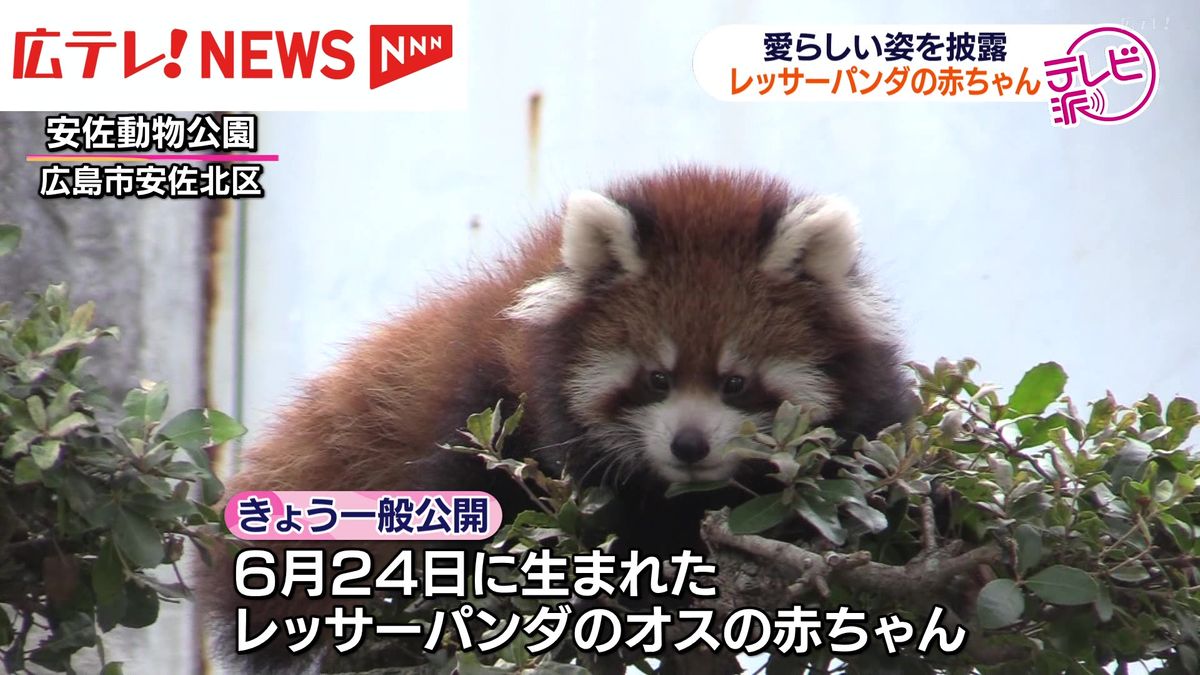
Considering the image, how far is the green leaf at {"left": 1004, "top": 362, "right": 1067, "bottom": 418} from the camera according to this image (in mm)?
1492

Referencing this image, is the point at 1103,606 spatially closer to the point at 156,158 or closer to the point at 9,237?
the point at 9,237

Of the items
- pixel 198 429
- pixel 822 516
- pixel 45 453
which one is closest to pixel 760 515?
pixel 822 516

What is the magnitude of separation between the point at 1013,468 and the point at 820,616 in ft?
0.88

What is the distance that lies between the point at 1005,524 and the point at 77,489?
96 centimetres

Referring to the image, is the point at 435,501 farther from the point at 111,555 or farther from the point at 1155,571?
the point at 1155,571

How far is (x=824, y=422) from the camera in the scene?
166 centimetres

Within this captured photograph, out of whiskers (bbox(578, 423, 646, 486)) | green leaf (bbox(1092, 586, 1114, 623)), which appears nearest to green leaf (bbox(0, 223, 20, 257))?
whiskers (bbox(578, 423, 646, 486))

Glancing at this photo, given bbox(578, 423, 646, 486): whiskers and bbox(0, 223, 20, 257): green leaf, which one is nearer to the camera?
bbox(0, 223, 20, 257): green leaf

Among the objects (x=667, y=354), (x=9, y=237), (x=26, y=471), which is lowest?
(x=26, y=471)

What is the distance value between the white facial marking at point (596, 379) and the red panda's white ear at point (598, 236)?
0.12 m

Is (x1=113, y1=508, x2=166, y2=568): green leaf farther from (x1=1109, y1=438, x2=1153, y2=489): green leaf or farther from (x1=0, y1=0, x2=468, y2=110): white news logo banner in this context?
(x1=1109, y1=438, x2=1153, y2=489): green leaf

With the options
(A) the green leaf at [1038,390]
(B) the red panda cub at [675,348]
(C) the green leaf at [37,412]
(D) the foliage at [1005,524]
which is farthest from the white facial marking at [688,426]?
(C) the green leaf at [37,412]

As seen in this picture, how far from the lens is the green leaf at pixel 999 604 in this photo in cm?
124

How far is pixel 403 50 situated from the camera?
6.45ft
